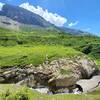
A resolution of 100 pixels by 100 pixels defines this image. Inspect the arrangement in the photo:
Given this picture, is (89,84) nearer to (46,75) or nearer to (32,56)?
(46,75)

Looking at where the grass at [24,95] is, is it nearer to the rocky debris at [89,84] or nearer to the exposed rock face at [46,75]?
the exposed rock face at [46,75]

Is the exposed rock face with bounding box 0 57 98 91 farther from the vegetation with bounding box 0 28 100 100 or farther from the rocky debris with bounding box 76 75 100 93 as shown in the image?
the rocky debris with bounding box 76 75 100 93

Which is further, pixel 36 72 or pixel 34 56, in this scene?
pixel 34 56

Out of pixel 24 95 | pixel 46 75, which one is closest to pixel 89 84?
pixel 46 75

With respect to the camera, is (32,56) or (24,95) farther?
(32,56)

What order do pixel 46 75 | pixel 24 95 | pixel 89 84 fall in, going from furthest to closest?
pixel 89 84 < pixel 46 75 < pixel 24 95

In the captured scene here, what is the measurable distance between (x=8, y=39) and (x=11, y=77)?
94.6 metres

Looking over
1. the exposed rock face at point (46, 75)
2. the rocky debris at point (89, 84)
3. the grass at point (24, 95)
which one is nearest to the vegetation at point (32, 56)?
the grass at point (24, 95)

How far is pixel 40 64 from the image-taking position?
92812 millimetres

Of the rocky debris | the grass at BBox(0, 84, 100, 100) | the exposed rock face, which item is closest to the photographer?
the grass at BBox(0, 84, 100, 100)

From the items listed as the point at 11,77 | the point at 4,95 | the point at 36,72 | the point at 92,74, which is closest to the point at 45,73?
the point at 36,72

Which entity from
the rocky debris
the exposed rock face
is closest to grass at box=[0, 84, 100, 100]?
the exposed rock face

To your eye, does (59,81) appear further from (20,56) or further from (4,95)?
(4,95)

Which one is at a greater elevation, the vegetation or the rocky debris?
the vegetation
